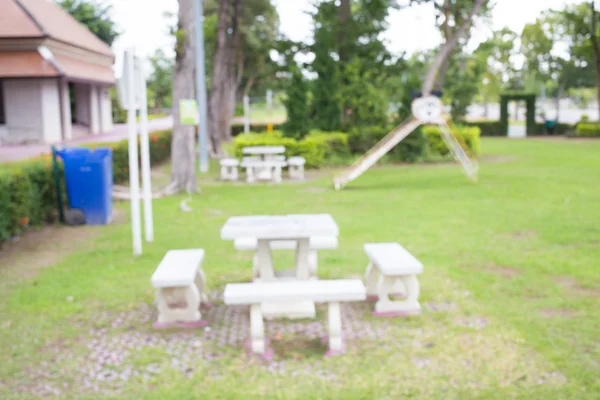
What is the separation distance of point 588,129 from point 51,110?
1010 inches

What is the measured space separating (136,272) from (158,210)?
16.2 feet

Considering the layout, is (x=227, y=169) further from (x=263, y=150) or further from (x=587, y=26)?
(x=587, y=26)

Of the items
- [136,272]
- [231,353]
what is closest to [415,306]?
[231,353]

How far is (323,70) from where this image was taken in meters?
24.3

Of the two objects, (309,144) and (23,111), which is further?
(23,111)

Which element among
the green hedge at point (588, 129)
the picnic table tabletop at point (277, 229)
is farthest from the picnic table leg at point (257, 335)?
the green hedge at point (588, 129)

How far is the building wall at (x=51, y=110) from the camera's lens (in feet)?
86.3

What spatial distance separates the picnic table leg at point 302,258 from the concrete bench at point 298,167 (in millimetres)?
11883

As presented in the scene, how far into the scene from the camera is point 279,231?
236 inches

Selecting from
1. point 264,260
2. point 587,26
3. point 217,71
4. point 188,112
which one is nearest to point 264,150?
point 188,112

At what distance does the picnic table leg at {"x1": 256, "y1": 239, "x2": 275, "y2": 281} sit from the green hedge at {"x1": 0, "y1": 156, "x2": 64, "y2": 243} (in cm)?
423

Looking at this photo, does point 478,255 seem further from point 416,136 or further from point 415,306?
point 416,136

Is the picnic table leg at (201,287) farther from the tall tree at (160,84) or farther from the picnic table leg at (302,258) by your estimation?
the tall tree at (160,84)

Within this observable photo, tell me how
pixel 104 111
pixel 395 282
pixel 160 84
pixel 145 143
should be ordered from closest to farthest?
pixel 395 282
pixel 145 143
pixel 104 111
pixel 160 84
